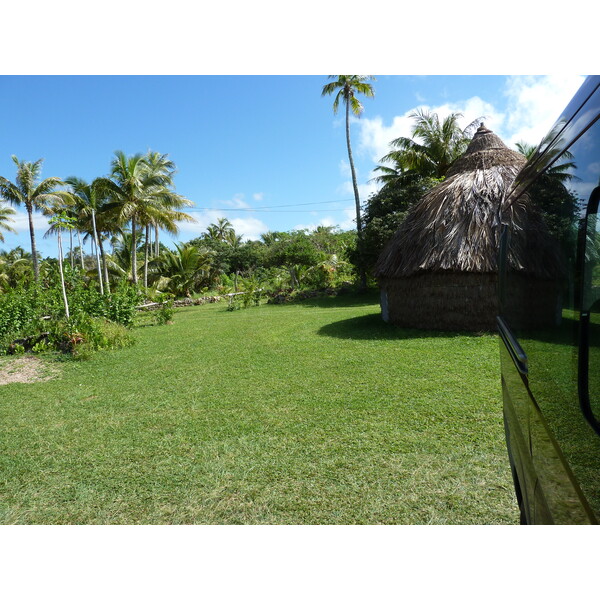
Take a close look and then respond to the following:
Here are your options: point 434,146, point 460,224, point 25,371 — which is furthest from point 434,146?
point 25,371

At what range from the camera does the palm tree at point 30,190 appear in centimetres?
2592

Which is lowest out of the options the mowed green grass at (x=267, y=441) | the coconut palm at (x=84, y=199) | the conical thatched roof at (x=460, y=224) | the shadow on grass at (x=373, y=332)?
the mowed green grass at (x=267, y=441)

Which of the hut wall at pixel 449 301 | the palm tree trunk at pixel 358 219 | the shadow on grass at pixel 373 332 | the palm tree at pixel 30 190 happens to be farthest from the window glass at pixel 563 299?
the palm tree at pixel 30 190

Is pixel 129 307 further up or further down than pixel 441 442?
further up

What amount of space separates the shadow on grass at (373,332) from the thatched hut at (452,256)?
31 cm

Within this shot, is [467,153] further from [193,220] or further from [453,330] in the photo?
[193,220]

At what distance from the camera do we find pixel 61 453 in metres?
4.02

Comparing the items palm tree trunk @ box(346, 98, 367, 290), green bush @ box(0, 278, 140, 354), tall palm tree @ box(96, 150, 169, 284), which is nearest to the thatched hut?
green bush @ box(0, 278, 140, 354)

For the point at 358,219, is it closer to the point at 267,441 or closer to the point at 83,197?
the point at 83,197

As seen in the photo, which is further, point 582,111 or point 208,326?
point 208,326

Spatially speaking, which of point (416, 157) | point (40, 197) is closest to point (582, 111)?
point (416, 157)

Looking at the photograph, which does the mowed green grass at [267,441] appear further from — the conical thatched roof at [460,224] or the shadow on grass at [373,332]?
the conical thatched roof at [460,224]

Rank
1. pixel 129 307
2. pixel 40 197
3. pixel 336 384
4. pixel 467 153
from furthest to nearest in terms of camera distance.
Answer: pixel 40 197 < pixel 129 307 < pixel 467 153 < pixel 336 384

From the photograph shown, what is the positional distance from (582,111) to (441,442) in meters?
3.13
